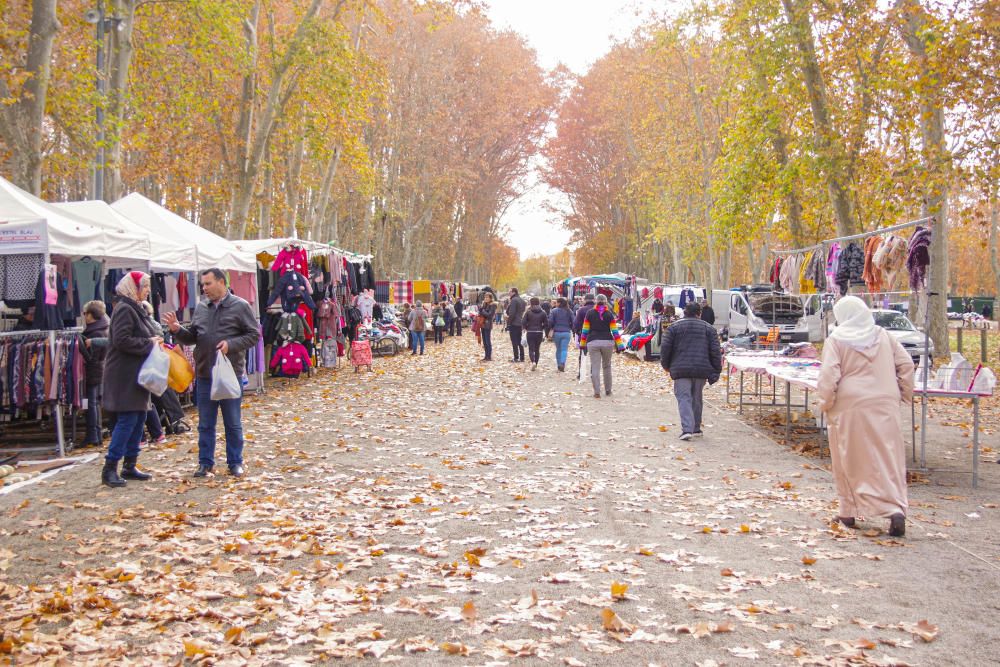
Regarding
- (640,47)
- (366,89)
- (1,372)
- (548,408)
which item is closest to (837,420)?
(548,408)

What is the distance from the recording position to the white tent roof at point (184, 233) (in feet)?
42.4

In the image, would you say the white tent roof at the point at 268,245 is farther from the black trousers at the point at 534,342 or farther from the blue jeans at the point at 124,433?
the blue jeans at the point at 124,433

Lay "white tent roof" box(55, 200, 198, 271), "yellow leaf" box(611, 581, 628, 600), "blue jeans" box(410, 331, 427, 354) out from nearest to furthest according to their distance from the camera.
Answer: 1. "yellow leaf" box(611, 581, 628, 600)
2. "white tent roof" box(55, 200, 198, 271)
3. "blue jeans" box(410, 331, 427, 354)

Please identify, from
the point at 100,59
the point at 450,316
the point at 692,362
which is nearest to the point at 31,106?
the point at 100,59

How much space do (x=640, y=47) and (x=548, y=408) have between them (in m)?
30.2

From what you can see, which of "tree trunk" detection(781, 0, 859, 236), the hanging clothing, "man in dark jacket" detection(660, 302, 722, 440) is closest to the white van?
"tree trunk" detection(781, 0, 859, 236)

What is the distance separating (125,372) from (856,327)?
6.14m

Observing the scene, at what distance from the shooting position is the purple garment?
810 centimetres

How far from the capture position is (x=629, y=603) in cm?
470

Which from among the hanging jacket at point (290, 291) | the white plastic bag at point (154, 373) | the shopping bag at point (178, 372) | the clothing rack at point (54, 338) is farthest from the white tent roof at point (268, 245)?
the white plastic bag at point (154, 373)

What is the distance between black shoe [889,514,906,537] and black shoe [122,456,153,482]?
250 inches

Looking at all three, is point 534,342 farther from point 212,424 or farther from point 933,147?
point 212,424

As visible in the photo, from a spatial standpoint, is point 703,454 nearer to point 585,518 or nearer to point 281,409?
point 585,518

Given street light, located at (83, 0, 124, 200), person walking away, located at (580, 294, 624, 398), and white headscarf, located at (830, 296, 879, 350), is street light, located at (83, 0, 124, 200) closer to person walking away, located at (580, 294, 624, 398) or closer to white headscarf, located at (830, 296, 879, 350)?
person walking away, located at (580, 294, 624, 398)
